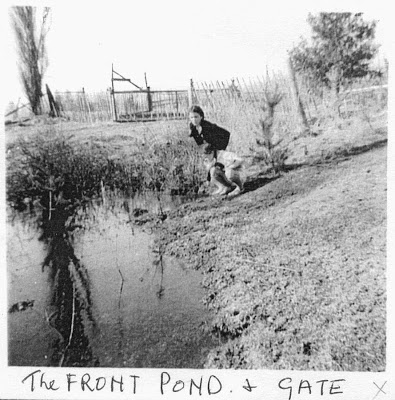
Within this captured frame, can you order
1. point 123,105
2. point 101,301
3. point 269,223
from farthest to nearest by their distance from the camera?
point 123,105 → point 269,223 → point 101,301

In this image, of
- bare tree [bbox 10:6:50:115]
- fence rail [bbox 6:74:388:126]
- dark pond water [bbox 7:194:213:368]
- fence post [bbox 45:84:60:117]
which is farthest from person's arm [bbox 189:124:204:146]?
bare tree [bbox 10:6:50:115]

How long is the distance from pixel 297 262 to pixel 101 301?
1222mm

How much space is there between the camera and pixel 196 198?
252 cm

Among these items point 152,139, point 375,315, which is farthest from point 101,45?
point 375,315

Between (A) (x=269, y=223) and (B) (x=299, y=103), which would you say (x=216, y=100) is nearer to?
(B) (x=299, y=103)

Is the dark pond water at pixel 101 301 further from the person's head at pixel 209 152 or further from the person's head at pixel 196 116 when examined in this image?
the person's head at pixel 196 116

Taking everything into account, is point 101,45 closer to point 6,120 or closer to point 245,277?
point 6,120

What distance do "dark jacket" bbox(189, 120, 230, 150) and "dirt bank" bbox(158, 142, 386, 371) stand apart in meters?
0.37

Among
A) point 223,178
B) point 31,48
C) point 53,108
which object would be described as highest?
point 31,48

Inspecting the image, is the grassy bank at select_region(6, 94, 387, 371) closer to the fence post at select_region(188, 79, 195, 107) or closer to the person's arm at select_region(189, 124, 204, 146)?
the person's arm at select_region(189, 124, 204, 146)

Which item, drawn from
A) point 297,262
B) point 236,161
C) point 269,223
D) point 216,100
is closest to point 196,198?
point 236,161

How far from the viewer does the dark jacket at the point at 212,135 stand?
2494 mm

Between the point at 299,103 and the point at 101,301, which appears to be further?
the point at 299,103

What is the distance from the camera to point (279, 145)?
2545 mm
